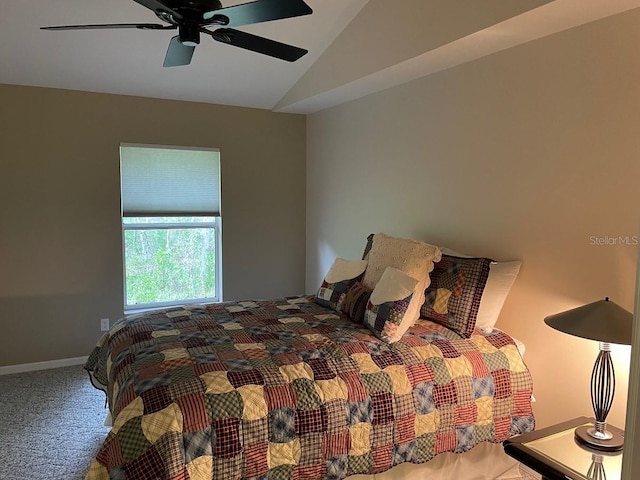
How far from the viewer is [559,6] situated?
2041mm

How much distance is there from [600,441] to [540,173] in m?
1.30

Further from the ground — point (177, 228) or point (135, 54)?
point (135, 54)

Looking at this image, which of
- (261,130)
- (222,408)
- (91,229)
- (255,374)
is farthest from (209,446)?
(261,130)

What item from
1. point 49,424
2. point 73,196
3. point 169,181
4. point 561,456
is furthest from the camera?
point 169,181

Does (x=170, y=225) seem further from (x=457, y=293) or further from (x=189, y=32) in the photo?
(x=457, y=293)

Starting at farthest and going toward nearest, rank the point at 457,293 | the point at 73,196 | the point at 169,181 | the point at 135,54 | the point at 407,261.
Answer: the point at 169,181, the point at 73,196, the point at 135,54, the point at 407,261, the point at 457,293

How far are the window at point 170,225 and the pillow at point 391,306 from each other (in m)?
2.37

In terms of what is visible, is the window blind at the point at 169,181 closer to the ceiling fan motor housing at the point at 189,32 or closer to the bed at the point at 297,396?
the bed at the point at 297,396

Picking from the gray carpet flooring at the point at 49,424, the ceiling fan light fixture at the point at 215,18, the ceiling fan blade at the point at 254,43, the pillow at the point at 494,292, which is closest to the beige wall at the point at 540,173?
the pillow at the point at 494,292

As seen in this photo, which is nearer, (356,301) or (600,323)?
(600,323)

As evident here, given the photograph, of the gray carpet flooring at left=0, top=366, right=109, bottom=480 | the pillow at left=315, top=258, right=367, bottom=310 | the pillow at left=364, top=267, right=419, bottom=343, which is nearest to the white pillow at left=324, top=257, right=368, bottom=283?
the pillow at left=315, top=258, right=367, bottom=310

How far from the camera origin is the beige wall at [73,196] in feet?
12.7

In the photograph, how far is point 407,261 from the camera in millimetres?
2809

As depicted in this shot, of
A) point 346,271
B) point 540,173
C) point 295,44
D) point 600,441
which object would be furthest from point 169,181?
point 600,441
